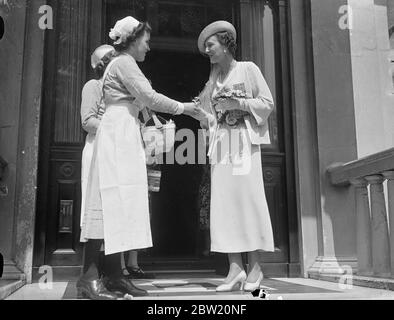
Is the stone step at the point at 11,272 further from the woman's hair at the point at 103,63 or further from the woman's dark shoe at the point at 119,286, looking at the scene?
the woman's hair at the point at 103,63

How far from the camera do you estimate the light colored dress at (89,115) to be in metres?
4.27

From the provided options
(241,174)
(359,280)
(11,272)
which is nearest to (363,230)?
(359,280)

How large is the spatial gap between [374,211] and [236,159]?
1331mm

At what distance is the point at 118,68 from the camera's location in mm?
3307

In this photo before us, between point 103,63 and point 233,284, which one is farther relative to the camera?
point 103,63

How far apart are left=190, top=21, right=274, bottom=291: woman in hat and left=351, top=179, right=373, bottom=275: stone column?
44.7 inches

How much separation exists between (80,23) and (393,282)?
370cm

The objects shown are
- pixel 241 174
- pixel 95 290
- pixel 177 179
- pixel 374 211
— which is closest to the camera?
pixel 95 290

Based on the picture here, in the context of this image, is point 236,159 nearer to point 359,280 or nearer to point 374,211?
point 374,211

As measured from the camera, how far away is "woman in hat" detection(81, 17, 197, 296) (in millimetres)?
3174

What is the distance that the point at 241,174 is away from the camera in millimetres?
3812

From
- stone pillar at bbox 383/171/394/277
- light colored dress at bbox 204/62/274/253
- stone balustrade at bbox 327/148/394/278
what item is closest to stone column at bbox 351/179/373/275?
stone balustrade at bbox 327/148/394/278
